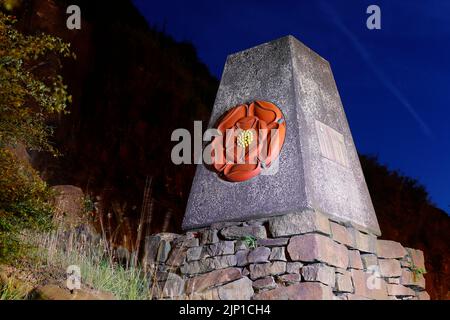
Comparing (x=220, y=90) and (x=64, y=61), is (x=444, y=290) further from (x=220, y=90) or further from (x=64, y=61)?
(x=64, y=61)

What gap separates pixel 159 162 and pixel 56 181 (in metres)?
2.49

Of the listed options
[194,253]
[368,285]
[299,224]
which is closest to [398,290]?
[368,285]

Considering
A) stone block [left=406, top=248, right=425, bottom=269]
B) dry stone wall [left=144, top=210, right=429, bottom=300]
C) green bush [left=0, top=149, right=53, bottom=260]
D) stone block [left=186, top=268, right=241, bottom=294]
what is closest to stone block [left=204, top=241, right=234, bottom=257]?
dry stone wall [left=144, top=210, right=429, bottom=300]

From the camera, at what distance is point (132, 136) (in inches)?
496

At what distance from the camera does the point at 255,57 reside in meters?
6.08

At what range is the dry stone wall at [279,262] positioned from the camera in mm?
4656

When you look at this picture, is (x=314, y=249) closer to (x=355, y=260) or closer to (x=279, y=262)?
(x=279, y=262)

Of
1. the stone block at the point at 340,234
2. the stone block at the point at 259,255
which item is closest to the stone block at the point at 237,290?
the stone block at the point at 259,255

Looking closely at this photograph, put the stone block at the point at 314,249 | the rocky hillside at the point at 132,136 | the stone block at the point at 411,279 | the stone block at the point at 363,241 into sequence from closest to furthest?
the stone block at the point at 314,249, the stone block at the point at 363,241, the stone block at the point at 411,279, the rocky hillside at the point at 132,136

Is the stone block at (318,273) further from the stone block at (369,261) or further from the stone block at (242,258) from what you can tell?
the stone block at (369,261)

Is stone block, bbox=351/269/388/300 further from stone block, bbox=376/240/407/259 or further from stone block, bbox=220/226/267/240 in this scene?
stone block, bbox=220/226/267/240

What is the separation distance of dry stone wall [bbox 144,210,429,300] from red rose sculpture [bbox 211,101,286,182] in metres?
0.61

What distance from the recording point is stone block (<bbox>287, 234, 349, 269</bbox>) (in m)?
4.63
